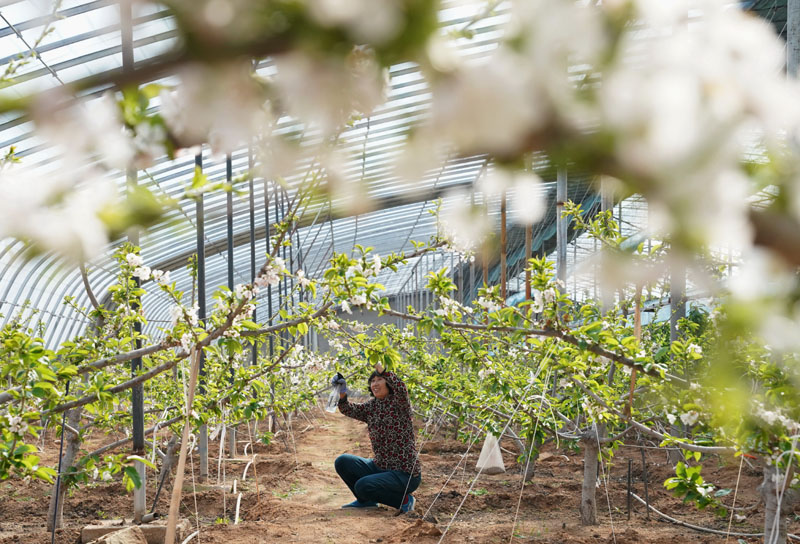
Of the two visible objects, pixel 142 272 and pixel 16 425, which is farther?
pixel 142 272

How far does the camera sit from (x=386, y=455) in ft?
17.0

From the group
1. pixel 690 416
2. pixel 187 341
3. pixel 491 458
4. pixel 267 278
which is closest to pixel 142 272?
pixel 187 341

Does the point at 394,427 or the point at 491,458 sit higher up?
the point at 394,427

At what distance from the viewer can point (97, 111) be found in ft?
1.49

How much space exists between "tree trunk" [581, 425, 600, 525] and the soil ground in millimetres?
105

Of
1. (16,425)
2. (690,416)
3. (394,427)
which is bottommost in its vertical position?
(394,427)

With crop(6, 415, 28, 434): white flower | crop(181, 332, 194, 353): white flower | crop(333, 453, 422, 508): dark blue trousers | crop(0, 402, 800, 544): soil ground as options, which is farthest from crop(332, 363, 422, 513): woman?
crop(6, 415, 28, 434): white flower

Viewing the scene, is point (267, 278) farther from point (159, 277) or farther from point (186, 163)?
point (186, 163)

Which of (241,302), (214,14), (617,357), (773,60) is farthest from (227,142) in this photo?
(617,357)

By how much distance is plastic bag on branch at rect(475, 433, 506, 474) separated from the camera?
16.9 feet

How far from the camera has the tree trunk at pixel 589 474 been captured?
398 centimetres

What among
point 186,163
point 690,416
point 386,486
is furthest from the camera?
point 186,163

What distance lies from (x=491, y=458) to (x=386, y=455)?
112cm

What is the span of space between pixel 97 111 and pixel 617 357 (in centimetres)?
211
